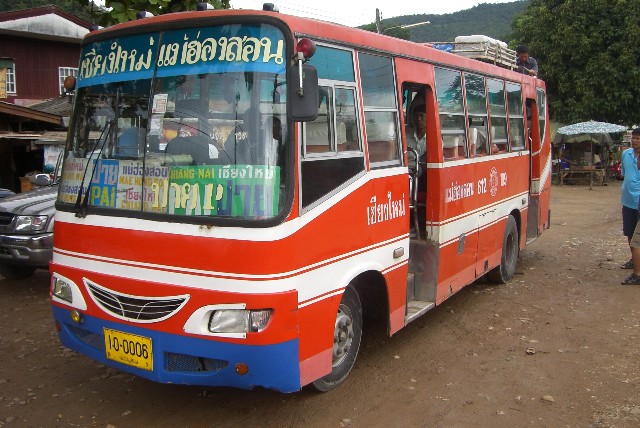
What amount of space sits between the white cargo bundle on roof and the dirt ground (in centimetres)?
318

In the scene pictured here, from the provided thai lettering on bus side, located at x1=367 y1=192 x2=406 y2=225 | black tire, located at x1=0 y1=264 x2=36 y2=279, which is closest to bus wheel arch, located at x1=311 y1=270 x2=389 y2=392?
thai lettering on bus side, located at x1=367 y1=192 x2=406 y2=225

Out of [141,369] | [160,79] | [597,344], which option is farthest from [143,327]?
[597,344]

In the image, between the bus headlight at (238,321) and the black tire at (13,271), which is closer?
the bus headlight at (238,321)

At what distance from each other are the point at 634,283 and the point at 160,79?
698 centimetres

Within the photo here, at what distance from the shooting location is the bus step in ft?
18.0

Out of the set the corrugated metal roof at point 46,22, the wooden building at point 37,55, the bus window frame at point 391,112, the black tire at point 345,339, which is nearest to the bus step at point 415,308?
the black tire at point 345,339

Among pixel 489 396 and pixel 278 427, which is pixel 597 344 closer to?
pixel 489 396

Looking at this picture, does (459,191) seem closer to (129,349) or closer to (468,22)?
(129,349)

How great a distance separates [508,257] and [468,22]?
62.6 meters

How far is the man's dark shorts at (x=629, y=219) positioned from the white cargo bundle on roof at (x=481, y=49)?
9.19ft

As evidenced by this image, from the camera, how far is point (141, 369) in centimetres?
402

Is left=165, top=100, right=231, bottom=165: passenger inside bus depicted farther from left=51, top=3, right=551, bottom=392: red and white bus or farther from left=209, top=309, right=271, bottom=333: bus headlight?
left=209, top=309, right=271, bottom=333: bus headlight

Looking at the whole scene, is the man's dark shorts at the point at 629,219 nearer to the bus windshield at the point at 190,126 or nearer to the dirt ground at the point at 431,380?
the dirt ground at the point at 431,380

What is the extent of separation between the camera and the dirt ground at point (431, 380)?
4375 mm
